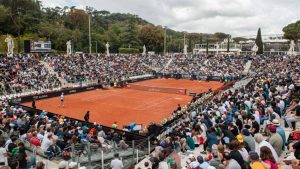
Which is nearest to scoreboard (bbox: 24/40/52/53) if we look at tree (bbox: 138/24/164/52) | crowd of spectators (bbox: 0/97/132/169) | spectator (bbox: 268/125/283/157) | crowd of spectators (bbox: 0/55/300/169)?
crowd of spectators (bbox: 0/55/300/169)

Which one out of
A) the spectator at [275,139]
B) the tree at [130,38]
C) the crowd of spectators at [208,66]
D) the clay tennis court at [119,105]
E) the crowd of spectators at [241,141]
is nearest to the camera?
the crowd of spectators at [241,141]

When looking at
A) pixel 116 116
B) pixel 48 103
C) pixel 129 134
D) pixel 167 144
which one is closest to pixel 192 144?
pixel 167 144

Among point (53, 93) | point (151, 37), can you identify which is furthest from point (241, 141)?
point (151, 37)

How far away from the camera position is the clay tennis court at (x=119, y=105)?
26.1 meters

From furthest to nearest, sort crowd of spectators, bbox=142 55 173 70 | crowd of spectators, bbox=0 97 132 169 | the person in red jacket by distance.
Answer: crowd of spectators, bbox=142 55 173 70 < the person in red jacket < crowd of spectators, bbox=0 97 132 169

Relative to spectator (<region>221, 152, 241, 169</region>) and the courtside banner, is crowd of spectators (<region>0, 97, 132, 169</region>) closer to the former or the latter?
spectator (<region>221, 152, 241, 169</region>)

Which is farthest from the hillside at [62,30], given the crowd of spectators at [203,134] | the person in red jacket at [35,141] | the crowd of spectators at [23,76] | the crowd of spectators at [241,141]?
the crowd of spectators at [241,141]

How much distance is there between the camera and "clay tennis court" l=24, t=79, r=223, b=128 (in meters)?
26.1

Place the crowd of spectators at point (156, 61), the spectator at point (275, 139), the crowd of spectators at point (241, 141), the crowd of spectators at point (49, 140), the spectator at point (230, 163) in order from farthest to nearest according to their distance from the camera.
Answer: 1. the crowd of spectators at point (156, 61)
2. the crowd of spectators at point (49, 140)
3. the spectator at point (275, 139)
4. the crowd of spectators at point (241, 141)
5. the spectator at point (230, 163)

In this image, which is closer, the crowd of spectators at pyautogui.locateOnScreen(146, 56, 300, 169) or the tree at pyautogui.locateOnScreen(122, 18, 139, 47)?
the crowd of spectators at pyautogui.locateOnScreen(146, 56, 300, 169)

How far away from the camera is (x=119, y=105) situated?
32.0 m

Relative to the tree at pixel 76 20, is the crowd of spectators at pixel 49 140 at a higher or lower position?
lower

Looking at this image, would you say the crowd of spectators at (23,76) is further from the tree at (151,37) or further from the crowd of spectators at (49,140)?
the tree at (151,37)

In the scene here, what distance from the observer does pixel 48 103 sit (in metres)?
32.7
